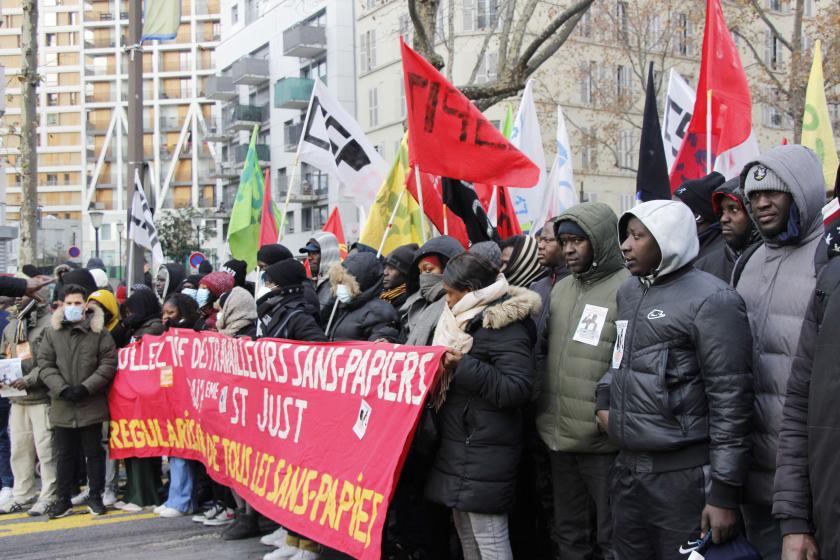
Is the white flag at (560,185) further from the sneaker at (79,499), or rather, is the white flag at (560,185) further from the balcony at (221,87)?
the balcony at (221,87)

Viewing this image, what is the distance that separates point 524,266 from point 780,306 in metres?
2.57

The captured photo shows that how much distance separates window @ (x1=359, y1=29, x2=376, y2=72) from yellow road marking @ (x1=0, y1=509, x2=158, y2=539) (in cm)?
3705

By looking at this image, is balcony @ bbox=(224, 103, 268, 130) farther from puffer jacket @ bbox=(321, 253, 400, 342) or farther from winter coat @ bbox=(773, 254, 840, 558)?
winter coat @ bbox=(773, 254, 840, 558)

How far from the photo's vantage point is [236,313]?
7211mm

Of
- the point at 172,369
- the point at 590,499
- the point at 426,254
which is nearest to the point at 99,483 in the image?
the point at 172,369

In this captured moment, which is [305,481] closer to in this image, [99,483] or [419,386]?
[419,386]

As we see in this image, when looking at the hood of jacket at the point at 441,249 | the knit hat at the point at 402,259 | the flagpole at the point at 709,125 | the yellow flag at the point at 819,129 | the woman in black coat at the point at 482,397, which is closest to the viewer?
the woman in black coat at the point at 482,397

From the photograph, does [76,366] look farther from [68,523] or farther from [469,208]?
[469,208]

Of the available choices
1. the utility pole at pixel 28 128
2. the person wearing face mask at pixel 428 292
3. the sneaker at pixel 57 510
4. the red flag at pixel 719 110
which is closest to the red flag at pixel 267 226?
the sneaker at pixel 57 510

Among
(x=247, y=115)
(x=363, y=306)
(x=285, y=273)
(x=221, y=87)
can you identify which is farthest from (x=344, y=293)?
(x=221, y=87)

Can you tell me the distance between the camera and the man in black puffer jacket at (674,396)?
3529mm

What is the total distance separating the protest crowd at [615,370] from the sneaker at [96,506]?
0.67 meters

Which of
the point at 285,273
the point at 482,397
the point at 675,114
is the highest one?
the point at 675,114

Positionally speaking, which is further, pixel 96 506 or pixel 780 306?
pixel 96 506
